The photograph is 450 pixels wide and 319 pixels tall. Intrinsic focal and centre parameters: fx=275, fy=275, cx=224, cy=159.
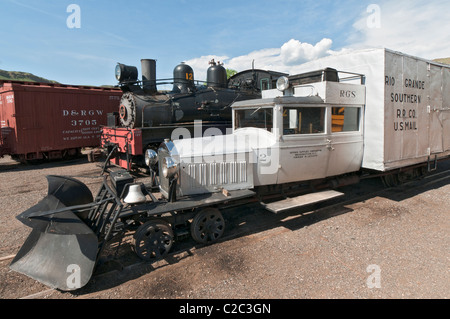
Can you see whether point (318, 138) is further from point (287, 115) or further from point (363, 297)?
point (363, 297)

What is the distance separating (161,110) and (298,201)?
5.61 meters

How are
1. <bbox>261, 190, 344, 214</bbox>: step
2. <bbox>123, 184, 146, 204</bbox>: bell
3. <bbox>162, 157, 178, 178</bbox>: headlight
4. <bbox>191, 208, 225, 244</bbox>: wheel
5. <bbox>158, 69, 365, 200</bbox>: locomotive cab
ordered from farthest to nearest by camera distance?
1. <bbox>261, 190, 344, 214</bbox>: step
2. <bbox>158, 69, 365, 200</bbox>: locomotive cab
3. <bbox>191, 208, 225, 244</bbox>: wheel
4. <bbox>162, 157, 178, 178</bbox>: headlight
5. <bbox>123, 184, 146, 204</bbox>: bell

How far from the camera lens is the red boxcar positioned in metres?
11.5

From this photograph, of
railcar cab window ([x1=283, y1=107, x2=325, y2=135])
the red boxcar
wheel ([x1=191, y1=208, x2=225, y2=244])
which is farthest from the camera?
the red boxcar

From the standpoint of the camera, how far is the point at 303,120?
5.14 meters

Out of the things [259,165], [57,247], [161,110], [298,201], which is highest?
[161,110]

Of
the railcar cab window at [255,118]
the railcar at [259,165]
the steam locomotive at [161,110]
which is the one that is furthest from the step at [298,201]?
the steam locomotive at [161,110]

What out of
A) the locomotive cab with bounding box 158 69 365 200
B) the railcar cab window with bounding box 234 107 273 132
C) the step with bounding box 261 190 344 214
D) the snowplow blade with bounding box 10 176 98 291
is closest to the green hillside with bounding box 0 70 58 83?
the railcar cab window with bounding box 234 107 273 132

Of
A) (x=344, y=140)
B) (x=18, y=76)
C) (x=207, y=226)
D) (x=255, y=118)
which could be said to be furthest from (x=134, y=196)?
(x=18, y=76)

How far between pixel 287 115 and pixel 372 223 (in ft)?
8.75

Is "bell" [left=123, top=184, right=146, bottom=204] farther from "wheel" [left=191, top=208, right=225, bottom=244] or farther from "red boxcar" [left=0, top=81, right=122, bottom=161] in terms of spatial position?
"red boxcar" [left=0, top=81, right=122, bottom=161]

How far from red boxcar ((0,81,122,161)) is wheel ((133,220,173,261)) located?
420 inches

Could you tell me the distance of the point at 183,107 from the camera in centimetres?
923

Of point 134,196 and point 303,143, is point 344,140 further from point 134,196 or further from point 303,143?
point 134,196
